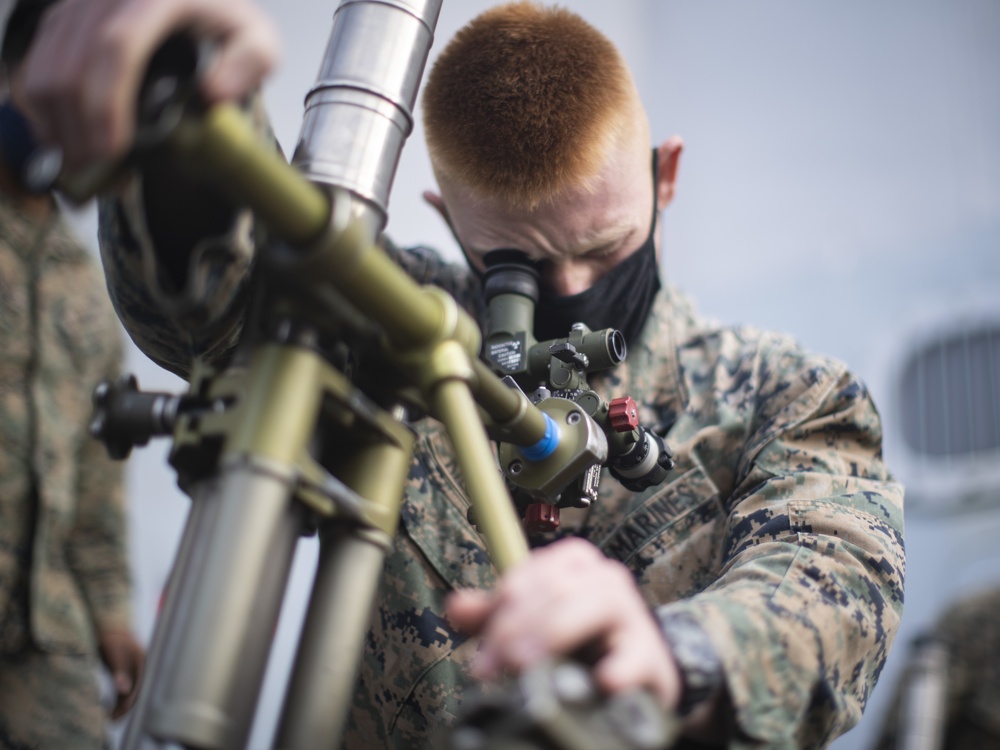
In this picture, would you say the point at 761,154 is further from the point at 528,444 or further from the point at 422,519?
the point at 528,444

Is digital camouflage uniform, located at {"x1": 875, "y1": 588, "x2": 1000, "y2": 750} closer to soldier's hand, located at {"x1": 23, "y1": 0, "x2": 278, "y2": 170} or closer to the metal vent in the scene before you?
the metal vent

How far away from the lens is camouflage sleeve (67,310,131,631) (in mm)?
1782

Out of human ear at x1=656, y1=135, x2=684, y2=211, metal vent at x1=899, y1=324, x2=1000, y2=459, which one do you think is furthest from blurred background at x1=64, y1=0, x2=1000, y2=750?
human ear at x1=656, y1=135, x2=684, y2=211

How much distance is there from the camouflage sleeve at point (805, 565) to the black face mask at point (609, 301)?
0.62ft

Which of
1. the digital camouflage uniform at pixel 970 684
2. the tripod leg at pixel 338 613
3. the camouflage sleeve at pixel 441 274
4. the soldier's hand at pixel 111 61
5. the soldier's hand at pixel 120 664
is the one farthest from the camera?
the digital camouflage uniform at pixel 970 684

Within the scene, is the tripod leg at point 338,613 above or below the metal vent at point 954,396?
below

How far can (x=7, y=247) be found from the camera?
168 cm

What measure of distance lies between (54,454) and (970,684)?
8.87 ft

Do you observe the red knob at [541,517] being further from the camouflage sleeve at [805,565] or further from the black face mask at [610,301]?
the black face mask at [610,301]

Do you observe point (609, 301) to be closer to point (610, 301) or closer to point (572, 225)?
point (610, 301)

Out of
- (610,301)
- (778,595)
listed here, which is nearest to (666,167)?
(610,301)

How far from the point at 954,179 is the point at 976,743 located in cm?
262

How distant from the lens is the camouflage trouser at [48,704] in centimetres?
148

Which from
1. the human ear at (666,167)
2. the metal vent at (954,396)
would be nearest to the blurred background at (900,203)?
the metal vent at (954,396)
